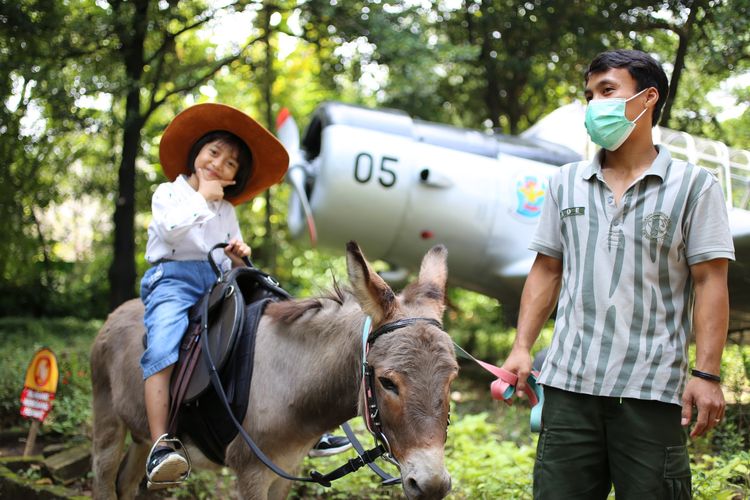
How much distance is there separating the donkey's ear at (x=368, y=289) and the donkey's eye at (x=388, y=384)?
0.70ft

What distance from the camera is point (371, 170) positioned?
22.7ft

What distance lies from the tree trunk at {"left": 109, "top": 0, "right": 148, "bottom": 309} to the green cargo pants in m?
8.40

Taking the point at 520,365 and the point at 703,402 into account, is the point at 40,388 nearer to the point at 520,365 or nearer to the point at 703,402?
the point at 520,365

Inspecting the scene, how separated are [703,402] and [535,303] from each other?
65 centimetres

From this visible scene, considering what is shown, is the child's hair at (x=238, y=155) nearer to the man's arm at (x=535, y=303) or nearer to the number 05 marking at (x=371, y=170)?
the man's arm at (x=535, y=303)

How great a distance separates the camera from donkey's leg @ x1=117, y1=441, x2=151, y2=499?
3730 mm

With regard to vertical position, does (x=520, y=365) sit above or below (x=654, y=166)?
below

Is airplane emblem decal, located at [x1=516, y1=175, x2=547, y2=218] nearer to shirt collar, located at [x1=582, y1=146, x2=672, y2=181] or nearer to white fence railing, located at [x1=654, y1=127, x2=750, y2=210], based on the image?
white fence railing, located at [x1=654, y1=127, x2=750, y2=210]

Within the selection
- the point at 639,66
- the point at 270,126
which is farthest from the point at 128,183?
the point at 639,66

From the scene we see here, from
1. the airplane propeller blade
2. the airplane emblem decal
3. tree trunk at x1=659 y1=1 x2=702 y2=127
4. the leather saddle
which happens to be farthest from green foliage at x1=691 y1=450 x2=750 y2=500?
the airplane propeller blade

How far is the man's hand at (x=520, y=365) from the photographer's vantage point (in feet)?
7.59

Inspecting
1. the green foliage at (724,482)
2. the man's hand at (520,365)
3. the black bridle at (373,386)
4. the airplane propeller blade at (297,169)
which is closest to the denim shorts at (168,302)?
the black bridle at (373,386)

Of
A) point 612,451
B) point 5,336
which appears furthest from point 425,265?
point 5,336

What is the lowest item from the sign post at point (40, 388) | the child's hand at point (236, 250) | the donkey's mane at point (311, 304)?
the sign post at point (40, 388)
